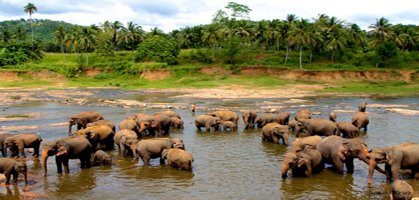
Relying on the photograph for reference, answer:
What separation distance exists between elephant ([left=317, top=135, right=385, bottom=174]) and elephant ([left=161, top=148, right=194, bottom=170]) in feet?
14.9

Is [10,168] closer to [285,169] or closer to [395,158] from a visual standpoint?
[285,169]

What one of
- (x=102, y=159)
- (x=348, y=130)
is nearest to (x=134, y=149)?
(x=102, y=159)

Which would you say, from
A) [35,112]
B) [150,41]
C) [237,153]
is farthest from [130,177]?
[150,41]

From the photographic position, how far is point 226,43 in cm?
7562

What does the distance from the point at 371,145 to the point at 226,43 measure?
5591 cm

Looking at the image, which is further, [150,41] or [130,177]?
[150,41]

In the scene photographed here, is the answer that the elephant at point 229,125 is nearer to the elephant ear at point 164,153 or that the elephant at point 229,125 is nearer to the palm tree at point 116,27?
the elephant ear at point 164,153

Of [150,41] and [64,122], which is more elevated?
[150,41]

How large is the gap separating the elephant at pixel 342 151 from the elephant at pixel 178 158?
454 centimetres

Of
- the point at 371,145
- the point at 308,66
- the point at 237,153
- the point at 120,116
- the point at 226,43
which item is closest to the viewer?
the point at 237,153

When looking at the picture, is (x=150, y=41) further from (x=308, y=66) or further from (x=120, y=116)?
(x=120, y=116)

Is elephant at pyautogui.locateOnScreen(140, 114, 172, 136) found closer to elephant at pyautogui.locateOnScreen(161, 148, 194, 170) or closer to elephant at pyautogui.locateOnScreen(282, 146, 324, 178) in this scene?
elephant at pyautogui.locateOnScreen(161, 148, 194, 170)

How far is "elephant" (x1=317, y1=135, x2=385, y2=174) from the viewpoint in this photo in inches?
575

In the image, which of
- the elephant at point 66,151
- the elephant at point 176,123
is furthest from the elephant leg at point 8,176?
the elephant at point 176,123
